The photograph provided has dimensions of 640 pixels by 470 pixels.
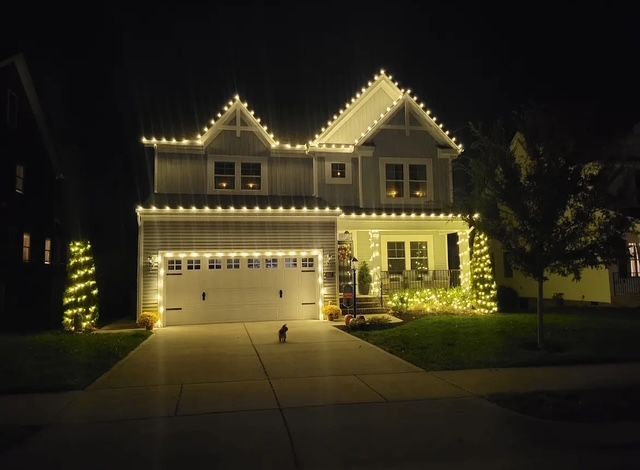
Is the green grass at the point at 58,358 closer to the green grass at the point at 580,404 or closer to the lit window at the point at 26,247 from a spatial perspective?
the lit window at the point at 26,247

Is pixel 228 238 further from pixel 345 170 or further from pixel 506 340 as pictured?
pixel 506 340

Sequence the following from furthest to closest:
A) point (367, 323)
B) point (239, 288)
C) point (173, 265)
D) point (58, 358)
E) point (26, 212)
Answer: point (26, 212), point (239, 288), point (173, 265), point (367, 323), point (58, 358)

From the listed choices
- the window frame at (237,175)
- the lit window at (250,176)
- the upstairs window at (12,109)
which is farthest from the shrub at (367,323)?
the upstairs window at (12,109)

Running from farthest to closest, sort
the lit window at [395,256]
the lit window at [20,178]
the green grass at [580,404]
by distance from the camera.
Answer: the lit window at [395,256] → the lit window at [20,178] → the green grass at [580,404]

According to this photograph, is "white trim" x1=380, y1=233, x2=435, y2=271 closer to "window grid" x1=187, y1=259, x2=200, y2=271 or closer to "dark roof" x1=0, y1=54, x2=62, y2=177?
"window grid" x1=187, y1=259, x2=200, y2=271

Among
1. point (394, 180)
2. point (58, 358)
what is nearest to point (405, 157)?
point (394, 180)

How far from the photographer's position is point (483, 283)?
686 inches

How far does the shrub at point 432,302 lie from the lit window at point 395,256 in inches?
87.4

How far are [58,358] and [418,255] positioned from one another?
1444 centimetres

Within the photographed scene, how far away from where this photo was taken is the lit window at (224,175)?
712 inches

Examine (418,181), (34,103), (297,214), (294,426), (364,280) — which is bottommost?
(294,426)

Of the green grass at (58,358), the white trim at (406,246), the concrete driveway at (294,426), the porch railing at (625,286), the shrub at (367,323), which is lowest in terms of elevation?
the concrete driveway at (294,426)

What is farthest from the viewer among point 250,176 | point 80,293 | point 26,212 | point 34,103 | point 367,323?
point 34,103

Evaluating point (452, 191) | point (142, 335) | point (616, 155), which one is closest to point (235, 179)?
point (142, 335)
